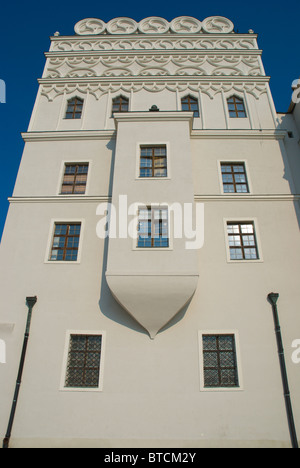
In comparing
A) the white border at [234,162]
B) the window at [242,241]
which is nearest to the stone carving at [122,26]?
the white border at [234,162]

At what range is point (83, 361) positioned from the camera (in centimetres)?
1126

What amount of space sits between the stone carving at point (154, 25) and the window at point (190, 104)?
19.7ft

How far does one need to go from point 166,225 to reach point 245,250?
334 centimetres

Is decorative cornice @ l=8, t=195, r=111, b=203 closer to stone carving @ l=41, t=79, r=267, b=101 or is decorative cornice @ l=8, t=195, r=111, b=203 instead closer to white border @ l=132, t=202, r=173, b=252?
white border @ l=132, t=202, r=173, b=252

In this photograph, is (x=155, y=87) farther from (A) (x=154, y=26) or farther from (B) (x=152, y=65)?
(A) (x=154, y=26)

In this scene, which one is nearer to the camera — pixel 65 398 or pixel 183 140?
pixel 65 398

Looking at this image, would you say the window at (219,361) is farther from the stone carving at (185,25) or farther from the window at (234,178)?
the stone carving at (185,25)

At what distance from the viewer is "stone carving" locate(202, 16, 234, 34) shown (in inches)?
793

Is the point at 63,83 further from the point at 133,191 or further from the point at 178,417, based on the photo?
the point at 178,417

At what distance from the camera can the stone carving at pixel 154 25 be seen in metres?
20.1

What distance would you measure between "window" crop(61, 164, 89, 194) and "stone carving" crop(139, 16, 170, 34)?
1090 centimetres

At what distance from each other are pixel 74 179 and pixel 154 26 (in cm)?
1240
